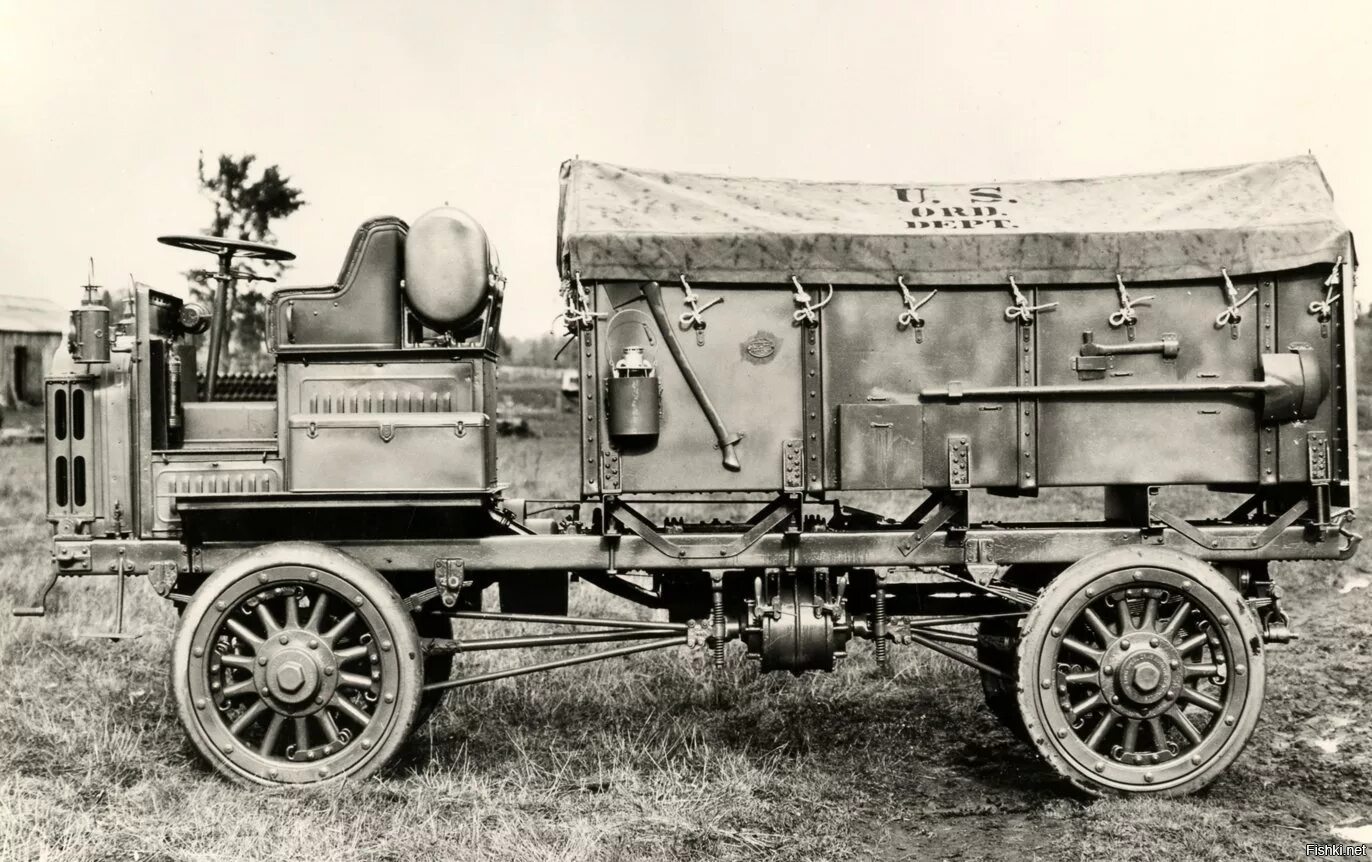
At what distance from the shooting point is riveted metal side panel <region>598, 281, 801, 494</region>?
17.1 feet

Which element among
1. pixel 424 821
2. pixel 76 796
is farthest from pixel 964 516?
pixel 76 796

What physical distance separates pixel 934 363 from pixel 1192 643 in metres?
1.72

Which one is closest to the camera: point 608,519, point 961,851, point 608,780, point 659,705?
point 961,851

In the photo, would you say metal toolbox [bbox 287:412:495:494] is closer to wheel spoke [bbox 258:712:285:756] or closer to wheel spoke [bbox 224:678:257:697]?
wheel spoke [bbox 224:678:257:697]

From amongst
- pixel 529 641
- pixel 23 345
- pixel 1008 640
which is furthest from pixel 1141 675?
pixel 23 345

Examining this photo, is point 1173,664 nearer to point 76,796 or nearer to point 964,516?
point 964,516

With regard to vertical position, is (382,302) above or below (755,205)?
below

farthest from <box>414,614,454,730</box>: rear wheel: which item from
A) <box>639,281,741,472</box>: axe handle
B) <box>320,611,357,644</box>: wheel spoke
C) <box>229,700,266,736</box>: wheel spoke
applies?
<box>639,281,741,472</box>: axe handle

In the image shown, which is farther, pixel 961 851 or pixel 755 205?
pixel 755 205

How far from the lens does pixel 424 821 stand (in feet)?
16.4

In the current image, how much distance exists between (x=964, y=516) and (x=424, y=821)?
2.80m

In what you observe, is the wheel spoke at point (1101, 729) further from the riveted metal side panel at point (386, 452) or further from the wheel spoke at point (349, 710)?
the wheel spoke at point (349, 710)

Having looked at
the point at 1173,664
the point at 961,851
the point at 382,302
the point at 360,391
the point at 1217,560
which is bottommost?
the point at 961,851

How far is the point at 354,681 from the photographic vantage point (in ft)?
17.1
